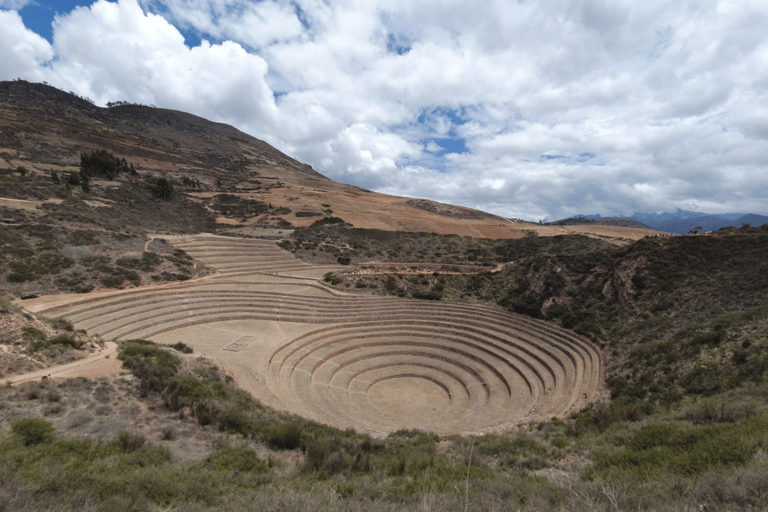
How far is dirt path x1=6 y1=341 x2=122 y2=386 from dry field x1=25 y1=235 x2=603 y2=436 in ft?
13.3

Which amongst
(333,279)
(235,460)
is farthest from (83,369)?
(333,279)

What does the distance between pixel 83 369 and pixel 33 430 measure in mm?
5141

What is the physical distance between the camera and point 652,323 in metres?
17.6

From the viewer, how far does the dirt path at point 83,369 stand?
994 centimetres

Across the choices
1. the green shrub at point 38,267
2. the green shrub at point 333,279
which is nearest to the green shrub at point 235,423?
the green shrub at point 333,279

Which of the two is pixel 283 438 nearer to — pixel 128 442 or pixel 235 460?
pixel 235 460

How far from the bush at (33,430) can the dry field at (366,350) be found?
7191mm

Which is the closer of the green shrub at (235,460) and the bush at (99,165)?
the green shrub at (235,460)

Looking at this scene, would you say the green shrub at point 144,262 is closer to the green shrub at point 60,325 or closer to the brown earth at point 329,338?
the brown earth at point 329,338

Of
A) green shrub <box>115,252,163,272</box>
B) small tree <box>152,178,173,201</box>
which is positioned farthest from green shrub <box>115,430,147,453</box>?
small tree <box>152,178,173,201</box>

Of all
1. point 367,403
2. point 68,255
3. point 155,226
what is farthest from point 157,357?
point 155,226

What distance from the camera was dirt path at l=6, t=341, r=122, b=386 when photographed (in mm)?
9938

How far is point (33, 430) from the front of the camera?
672 cm

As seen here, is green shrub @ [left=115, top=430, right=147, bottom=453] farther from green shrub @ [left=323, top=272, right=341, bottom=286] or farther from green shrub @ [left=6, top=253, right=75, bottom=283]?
green shrub @ [left=6, top=253, right=75, bottom=283]
